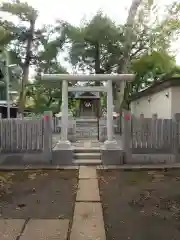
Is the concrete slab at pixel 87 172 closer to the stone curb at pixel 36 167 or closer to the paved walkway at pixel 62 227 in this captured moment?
the stone curb at pixel 36 167

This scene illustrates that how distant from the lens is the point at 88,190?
598 centimetres

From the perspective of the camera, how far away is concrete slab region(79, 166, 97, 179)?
7.36 metres

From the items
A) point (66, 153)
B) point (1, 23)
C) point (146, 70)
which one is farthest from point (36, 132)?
point (1, 23)

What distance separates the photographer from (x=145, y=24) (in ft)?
67.6

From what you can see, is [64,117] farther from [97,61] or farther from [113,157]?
[97,61]

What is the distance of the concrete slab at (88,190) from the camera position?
5.42 meters

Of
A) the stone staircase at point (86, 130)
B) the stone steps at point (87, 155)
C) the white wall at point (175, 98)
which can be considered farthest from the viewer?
the stone staircase at point (86, 130)

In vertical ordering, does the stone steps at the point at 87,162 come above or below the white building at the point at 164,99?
below

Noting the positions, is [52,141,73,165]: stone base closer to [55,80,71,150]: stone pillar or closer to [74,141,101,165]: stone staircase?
[55,80,71,150]: stone pillar

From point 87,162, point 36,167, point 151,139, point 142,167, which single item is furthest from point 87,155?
point 151,139

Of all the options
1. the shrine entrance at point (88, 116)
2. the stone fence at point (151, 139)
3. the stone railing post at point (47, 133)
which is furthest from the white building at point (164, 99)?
the stone railing post at point (47, 133)

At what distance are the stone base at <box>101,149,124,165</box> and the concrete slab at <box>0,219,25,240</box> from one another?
4.96m

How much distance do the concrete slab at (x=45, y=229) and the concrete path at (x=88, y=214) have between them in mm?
142

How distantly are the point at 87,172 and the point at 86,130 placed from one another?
9649 mm
